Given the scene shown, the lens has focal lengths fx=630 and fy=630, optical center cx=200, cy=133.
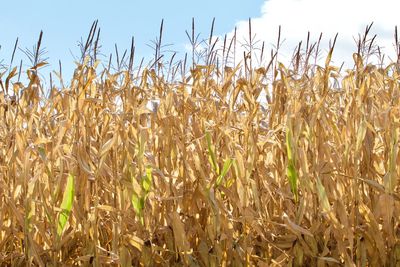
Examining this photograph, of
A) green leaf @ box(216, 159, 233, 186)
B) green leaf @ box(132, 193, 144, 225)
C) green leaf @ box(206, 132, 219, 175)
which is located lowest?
green leaf @ box(132, 193, 144, 225)

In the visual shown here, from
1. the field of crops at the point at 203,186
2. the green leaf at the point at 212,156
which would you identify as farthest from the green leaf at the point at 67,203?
the green leaf at the point at 212,156

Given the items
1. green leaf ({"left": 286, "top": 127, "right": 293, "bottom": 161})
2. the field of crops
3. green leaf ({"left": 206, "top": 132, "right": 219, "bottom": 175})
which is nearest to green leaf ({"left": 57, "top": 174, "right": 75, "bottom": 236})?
the field of crops

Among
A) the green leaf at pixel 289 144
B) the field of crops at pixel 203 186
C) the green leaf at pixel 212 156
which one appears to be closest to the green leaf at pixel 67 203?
the field of crops at pixel 203 186

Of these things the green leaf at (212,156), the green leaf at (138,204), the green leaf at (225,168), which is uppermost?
the green leaf at (212,156)

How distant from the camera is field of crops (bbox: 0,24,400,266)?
251cm

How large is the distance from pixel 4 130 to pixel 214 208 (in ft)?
4.10

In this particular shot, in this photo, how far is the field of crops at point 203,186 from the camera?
8.23ft

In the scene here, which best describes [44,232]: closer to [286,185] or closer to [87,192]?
[87,192]

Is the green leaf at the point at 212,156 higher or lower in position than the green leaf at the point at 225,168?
higher

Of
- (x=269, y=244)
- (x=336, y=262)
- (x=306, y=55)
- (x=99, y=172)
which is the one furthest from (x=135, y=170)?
(x=306, y=55)

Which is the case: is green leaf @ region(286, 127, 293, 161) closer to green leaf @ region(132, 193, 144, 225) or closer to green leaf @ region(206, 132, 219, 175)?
green leaf @ region(206, 132, 219, 175)

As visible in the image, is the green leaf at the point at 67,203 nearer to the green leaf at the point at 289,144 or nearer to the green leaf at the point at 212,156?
the green leaf at the point at 212,156

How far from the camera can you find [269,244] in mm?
2643

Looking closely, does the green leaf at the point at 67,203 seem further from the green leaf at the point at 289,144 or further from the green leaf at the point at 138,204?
the green leaf at the point at 289,144
